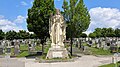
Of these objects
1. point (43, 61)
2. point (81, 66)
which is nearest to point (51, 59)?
point (43, 61)

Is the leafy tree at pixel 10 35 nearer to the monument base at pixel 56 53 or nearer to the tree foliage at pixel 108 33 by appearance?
the tree foliage at pixel 108 33

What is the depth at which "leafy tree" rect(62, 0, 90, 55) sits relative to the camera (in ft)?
104

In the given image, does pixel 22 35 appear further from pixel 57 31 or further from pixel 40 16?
pixel 57 31

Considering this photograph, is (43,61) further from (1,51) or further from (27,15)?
(1,51)

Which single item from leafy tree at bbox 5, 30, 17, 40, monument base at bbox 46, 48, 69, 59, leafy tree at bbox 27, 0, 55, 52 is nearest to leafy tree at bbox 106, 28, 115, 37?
leafy tree at bbox 5, 30, 17, 40

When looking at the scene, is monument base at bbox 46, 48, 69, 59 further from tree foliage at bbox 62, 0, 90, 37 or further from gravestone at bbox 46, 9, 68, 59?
tree foliage at bbox 62, 0, 90, 37

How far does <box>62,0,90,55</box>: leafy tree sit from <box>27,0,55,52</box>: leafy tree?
2.01m

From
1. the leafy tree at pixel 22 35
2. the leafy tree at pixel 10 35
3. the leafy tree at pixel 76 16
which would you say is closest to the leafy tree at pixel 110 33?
the leafy tree at pixel 22 35

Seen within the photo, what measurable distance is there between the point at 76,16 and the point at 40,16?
4493 millimetres

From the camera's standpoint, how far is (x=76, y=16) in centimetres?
3175

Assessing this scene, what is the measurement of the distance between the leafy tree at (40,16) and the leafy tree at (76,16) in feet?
6.60

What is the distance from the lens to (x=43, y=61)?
25891mm

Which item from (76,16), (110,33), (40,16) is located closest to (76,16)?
(76,16)

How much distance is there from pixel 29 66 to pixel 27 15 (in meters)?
12.1
